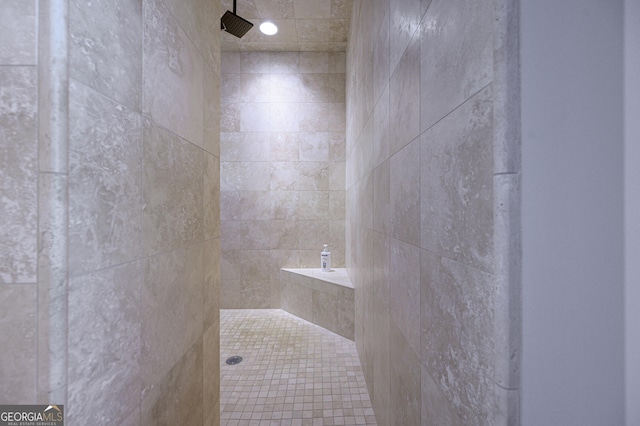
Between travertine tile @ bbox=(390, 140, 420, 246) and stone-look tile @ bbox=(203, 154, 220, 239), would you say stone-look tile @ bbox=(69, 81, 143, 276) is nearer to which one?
stone-look tile @ bbox=(203, 154, 220, 239)

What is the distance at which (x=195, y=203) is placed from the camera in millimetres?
905

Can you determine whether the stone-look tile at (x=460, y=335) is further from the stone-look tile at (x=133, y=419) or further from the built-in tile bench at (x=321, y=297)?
the built-in tile bench at (x=321, y=297)

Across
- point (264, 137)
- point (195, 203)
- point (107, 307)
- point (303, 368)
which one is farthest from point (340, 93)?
point (107, 307)

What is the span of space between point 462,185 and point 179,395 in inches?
37.5

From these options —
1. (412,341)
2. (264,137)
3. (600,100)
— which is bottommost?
(412,341)

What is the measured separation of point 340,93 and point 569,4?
8.22 ft

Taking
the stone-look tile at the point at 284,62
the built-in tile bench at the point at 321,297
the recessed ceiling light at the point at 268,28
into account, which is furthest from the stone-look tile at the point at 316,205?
the recessed ceiling light at the point at 268,28

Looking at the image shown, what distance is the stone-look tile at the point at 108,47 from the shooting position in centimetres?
46

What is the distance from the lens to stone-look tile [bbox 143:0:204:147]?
65cm

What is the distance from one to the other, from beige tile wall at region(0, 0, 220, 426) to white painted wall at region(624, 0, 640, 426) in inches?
32.9

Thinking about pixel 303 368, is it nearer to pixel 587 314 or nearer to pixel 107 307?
pixel 107 307

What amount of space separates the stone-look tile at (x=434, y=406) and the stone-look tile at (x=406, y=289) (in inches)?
3.0

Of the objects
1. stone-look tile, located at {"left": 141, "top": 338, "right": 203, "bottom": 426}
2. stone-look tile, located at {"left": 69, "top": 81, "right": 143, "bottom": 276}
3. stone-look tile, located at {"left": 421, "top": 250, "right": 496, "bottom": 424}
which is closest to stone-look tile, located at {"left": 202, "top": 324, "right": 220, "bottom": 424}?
stone-look tile, located at {"left": 141, "top": 338, "right": 203, "bottom": 426}

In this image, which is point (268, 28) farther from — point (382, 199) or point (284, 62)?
point (382, 199)
